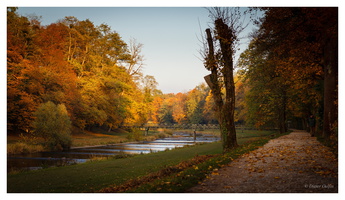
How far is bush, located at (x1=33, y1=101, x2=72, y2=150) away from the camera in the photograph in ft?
78.2

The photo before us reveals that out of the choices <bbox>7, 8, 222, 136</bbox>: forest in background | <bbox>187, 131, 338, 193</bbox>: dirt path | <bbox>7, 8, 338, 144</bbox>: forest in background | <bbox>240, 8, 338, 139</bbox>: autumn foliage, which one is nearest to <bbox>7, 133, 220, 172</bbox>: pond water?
<bbox>7, 8, 222, 136</bbox>: forest in background

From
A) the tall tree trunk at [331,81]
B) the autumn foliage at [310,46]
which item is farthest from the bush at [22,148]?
the tall tree trunk at [331,81]

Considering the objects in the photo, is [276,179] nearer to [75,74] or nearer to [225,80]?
[225,80]

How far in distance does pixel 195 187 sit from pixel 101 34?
42355 mm

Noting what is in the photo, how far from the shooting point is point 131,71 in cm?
4641

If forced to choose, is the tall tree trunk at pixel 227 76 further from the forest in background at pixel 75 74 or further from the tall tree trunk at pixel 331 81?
the forest in background at pixel 75 74

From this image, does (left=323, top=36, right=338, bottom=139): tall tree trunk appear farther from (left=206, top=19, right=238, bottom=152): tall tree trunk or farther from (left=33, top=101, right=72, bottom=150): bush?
(left=33, top=101, right=72, bottom=150): bush

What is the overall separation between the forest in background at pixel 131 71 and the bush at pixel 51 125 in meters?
1.92

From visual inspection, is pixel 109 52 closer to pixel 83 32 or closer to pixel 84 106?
pixel 83 32

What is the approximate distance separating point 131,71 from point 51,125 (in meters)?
24.1

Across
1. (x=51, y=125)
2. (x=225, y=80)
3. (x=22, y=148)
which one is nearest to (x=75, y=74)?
(x=51, y=125)

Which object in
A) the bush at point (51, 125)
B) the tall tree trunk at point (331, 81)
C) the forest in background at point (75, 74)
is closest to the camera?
the tall tree trunk at point (331, 81)

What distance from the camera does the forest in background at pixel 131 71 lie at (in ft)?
37.4
